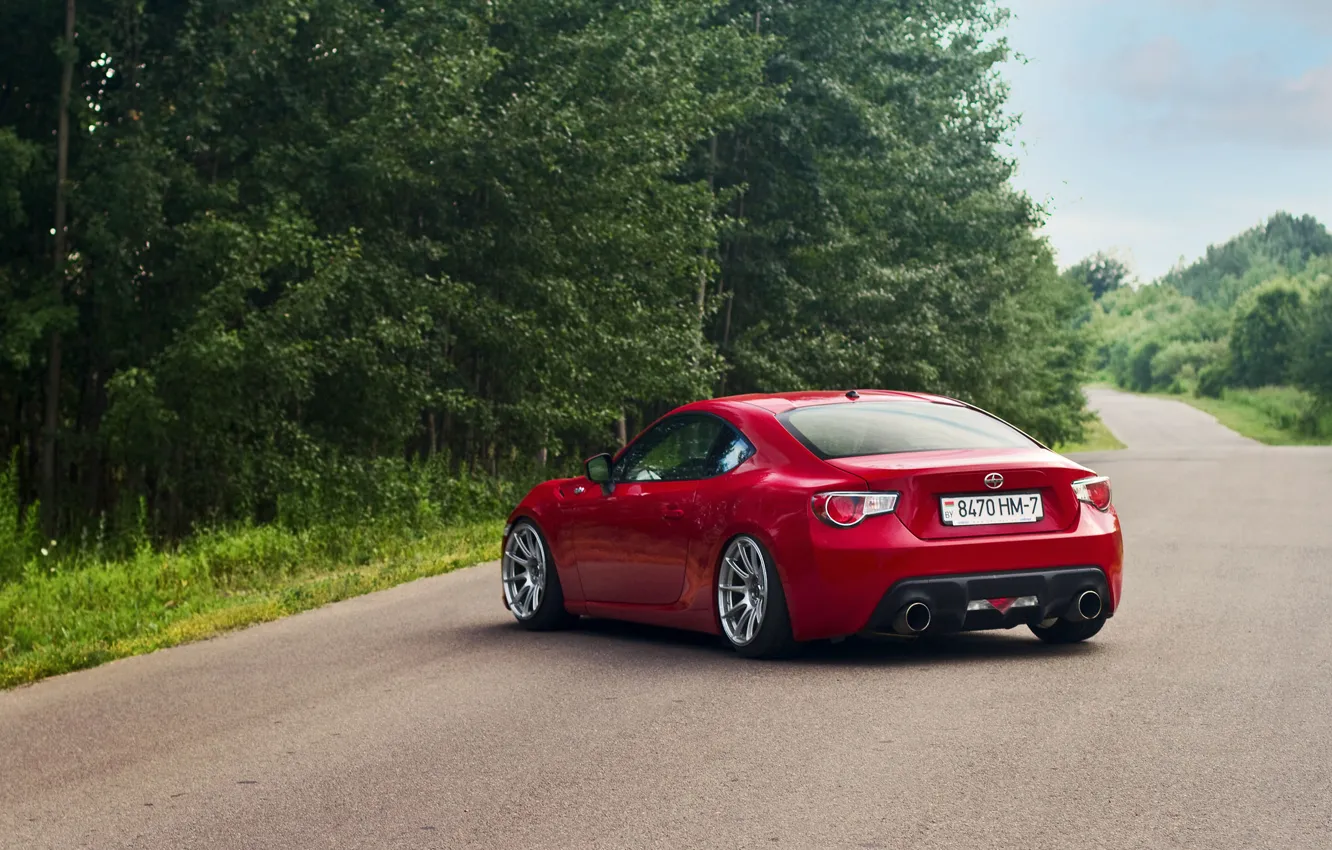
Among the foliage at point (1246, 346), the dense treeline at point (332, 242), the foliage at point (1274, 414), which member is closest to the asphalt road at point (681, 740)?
the dense treeline at point (332, 242)

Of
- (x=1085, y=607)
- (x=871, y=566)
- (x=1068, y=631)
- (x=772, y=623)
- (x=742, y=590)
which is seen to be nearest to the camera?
(x=871, y=566)

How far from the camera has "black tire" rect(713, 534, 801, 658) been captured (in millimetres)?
9211

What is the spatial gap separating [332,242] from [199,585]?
7289mm

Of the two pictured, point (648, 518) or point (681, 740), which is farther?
point (648, 518)

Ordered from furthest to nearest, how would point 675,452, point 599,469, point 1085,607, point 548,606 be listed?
point 548,606 < point 599,469 < point 675,452 < point 1085,607

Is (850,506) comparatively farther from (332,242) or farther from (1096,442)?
(1096,442)

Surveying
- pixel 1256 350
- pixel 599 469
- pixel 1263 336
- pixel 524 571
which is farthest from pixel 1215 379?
pixel 599 469

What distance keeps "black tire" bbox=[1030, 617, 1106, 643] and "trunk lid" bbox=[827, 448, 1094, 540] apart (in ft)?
2.66

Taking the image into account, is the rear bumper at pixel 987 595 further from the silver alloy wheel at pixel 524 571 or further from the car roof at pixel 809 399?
the silver alloy wheel at pixel 524 571

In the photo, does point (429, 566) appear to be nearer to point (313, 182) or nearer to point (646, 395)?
point (313, 182)

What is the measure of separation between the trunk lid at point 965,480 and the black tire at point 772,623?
62 cm

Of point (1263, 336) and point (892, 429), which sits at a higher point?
point (1263, 336)

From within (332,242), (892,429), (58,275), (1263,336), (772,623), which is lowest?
(772,623)

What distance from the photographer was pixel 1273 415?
96.9 metres
